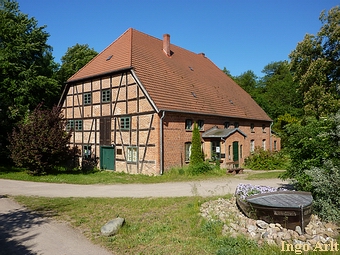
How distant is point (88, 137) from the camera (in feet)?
70.8

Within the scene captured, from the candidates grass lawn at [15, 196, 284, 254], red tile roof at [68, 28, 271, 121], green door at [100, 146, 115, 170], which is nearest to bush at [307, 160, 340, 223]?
grass lawn at [15, 196, 284, 254]

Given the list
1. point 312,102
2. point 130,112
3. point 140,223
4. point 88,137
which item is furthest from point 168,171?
point 312,102

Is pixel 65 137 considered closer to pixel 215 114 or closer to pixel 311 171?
pixel 215 114

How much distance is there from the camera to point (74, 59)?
127 ft

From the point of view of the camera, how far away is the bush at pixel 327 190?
724 centimetres

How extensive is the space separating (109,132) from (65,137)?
2995 millimetres

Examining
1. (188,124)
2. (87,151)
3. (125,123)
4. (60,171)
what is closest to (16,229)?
(125,123)

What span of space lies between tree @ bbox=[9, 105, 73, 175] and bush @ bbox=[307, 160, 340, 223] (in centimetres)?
1453

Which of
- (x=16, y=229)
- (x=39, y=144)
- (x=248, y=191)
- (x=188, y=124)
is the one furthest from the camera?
(x=188, y=124)

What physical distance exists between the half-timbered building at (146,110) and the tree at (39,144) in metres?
3.45

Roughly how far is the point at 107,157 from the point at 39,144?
4803 mm

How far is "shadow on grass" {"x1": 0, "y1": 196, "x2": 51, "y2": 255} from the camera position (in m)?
5.92

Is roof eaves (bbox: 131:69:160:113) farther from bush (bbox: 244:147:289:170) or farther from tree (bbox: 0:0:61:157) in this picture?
tree (bbox: 0:0:61:157)

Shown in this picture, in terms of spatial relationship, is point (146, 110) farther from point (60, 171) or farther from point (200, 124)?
point (60, 171)
